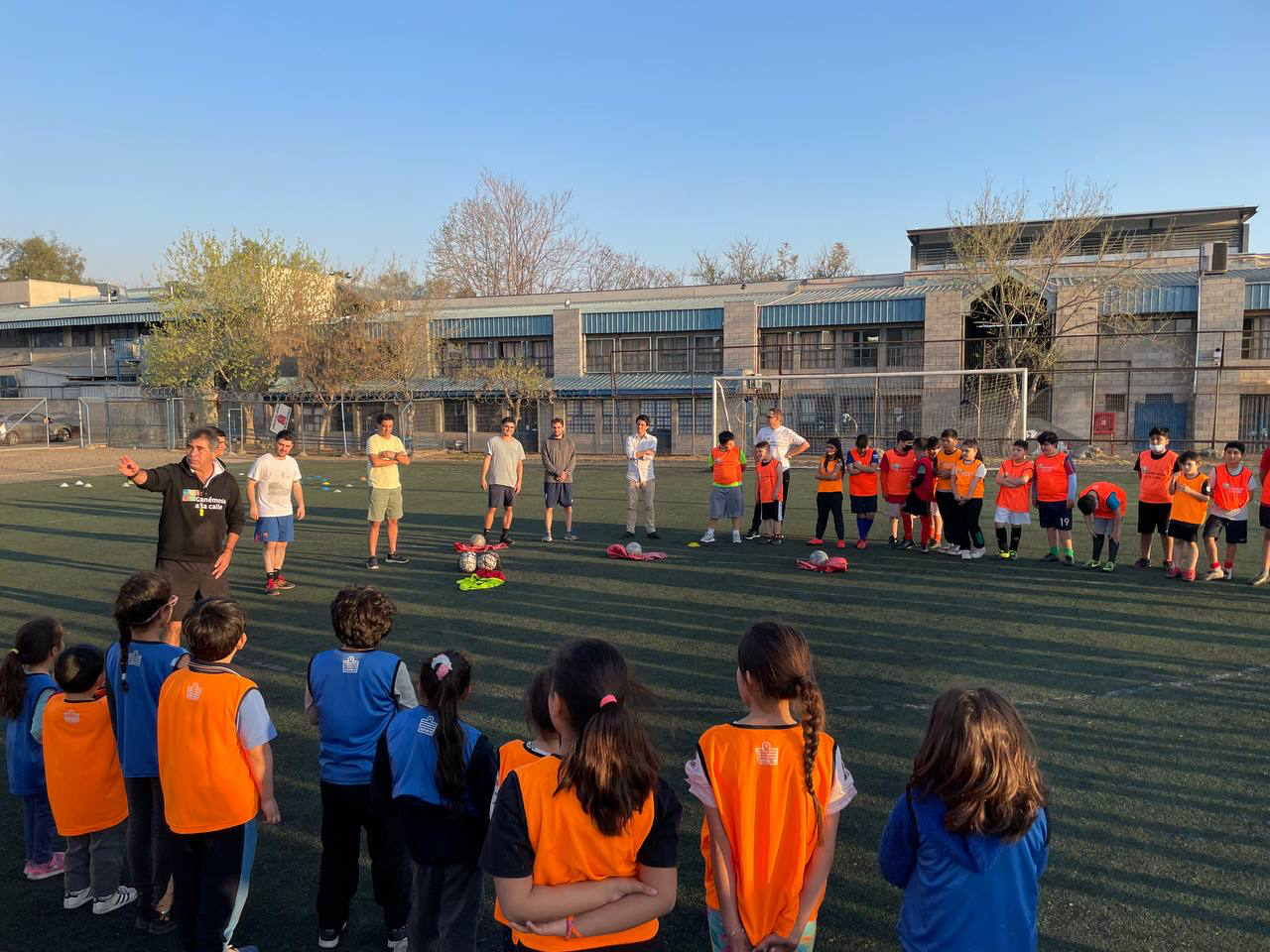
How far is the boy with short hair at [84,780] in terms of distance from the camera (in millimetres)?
3719

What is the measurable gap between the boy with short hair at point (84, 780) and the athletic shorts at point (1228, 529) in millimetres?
10765

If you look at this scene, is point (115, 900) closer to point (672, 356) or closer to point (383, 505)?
point (383, 505)

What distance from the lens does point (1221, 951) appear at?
131 inches

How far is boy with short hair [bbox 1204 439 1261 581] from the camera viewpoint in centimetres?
966

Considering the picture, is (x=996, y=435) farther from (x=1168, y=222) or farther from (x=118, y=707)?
(x=118, y=707)

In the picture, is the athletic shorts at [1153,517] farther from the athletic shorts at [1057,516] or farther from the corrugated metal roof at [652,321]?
the corrugated metal roof at [652,321]

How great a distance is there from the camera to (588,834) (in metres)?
2.21

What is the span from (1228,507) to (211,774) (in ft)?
35.0

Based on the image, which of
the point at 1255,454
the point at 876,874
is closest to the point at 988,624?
the point at 876,874

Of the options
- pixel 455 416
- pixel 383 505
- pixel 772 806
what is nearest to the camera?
pixel 772 806

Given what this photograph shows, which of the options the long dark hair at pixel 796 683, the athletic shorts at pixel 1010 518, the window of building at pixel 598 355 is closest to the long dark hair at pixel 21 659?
the long dark hair at pixel 796 683

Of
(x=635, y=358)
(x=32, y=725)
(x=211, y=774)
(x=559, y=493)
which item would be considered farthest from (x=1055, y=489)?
(x=635, y=358)

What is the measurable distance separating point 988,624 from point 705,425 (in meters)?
27.3

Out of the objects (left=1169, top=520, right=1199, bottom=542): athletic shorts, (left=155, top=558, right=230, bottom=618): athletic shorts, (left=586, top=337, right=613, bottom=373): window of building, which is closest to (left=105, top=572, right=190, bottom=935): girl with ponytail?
(left=155, top=558, right=230, bottom=618): athletic shorts
